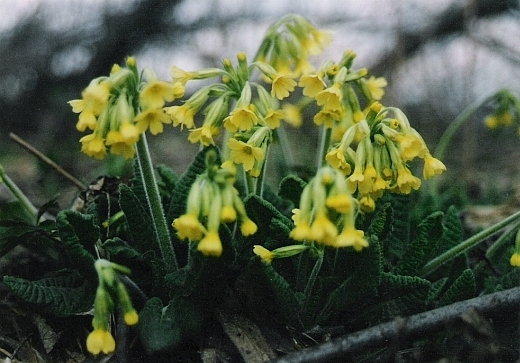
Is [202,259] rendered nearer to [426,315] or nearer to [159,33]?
[426,315]

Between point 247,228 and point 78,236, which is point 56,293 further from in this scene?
point 247,228

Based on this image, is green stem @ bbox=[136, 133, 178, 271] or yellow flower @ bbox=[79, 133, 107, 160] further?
green stem @ bbox=[136, 133, 178, 271]

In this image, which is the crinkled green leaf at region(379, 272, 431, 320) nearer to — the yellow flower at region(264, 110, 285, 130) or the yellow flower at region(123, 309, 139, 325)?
the yellow flower at region(264, 110, 285, 130)

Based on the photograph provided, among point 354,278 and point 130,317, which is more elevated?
point 130,317

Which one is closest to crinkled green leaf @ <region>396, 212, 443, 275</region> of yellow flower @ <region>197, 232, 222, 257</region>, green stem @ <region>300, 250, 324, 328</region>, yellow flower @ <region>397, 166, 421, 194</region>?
yellow flower @ <region>397, 166, 421, 194</region>

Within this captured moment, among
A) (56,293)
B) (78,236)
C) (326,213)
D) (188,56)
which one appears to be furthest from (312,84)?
(188,56)

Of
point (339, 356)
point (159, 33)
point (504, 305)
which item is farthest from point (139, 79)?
point (159, 33)

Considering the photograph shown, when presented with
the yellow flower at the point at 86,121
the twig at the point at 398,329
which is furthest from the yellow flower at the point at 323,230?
the yellow flower at the point at 86,121
